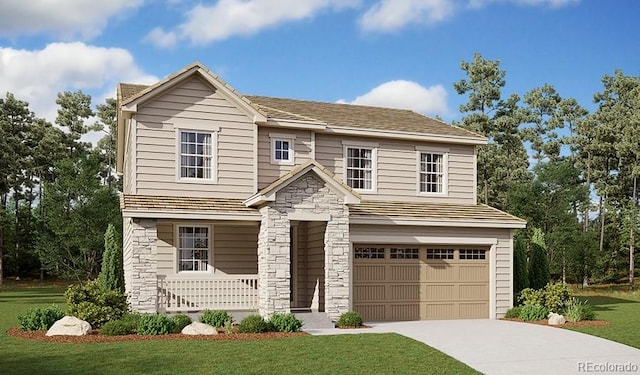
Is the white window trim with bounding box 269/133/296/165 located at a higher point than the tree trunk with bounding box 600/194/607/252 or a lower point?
higher

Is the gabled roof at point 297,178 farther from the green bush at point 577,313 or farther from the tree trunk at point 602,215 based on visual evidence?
the tree trunk at point 602,215

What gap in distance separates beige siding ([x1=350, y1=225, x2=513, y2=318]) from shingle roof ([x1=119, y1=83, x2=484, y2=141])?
148 inches

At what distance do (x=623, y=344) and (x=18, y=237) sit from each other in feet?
151

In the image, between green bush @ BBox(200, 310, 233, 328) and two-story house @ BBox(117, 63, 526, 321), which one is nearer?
green bush @ BBox(200, 310, 233, 328)

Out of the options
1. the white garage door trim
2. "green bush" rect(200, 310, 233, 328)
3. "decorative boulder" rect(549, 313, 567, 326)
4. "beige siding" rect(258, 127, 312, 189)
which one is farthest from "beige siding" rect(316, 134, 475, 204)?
"green bush" rect(200, 310, 233, 328)

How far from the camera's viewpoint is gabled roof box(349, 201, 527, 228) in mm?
19797

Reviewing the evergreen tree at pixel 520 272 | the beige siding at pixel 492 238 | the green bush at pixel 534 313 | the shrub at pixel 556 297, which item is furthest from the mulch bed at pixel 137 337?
the evergreen tree at pixel 520 272

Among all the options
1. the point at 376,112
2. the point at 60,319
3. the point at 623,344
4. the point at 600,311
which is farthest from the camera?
the point at 376,112

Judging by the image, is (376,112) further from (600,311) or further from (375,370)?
(375,370)

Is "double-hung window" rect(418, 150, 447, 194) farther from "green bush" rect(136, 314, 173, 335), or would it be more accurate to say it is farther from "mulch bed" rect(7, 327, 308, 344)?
"green bush" rect(136, 314, 173, 335)

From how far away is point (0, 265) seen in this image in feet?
149

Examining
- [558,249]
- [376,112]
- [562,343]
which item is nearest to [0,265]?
[376,112]

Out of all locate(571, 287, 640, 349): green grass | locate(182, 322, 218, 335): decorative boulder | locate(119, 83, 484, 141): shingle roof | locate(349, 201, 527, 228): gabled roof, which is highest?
locate(119, 83, 484, 141): shingle roof

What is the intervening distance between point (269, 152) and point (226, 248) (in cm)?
320
